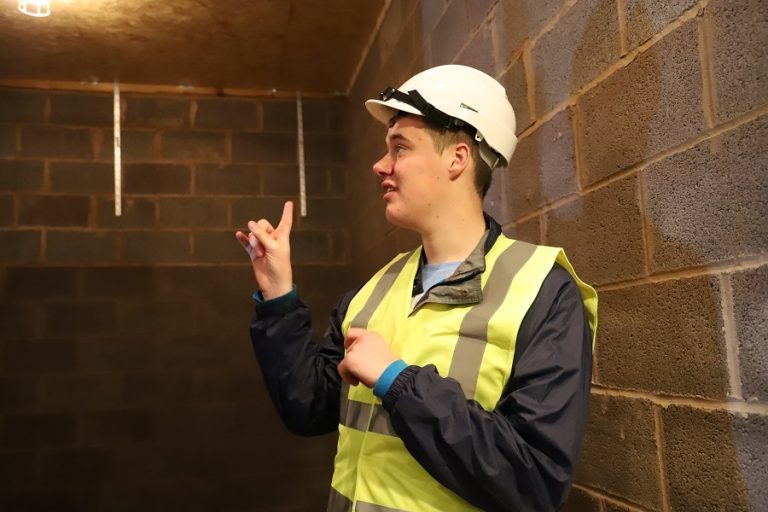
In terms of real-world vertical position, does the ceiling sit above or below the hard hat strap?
above

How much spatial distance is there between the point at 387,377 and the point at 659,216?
23.6 inches

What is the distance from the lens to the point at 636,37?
4.06 feet

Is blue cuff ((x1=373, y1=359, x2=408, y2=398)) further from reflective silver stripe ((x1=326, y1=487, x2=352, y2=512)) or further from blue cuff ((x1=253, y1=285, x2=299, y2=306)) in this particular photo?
blue cuff ((x1=253, y1=285, x2=299, y2=306))

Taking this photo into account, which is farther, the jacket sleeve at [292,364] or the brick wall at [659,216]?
the jacket sleeve at [292,364]

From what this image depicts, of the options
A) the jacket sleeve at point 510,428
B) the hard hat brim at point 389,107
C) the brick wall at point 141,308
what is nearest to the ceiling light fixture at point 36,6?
the brick wall at point 141,308

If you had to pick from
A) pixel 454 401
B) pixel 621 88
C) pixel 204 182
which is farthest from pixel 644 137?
pixel 204 182

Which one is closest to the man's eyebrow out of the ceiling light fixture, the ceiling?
the ceiling

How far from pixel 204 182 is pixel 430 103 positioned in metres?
2.91

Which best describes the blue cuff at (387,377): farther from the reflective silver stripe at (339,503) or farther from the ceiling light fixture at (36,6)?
the ceiling light fixture at (36,6)

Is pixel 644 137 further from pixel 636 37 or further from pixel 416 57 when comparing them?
pixel 416 57

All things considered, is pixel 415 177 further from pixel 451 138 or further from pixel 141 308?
pixel 141 308

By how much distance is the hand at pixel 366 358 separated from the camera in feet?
3.36

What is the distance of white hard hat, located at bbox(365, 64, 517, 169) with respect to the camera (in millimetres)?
1303

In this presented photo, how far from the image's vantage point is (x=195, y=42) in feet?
11.2
